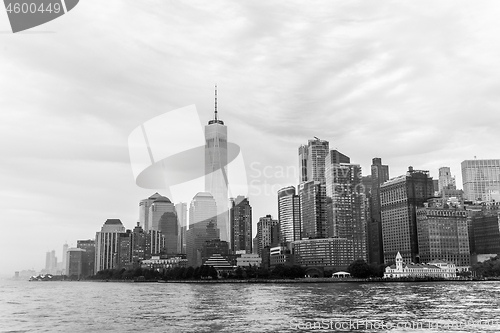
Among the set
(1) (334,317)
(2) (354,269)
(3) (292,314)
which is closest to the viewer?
(1) (334,317)

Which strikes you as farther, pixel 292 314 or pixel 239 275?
pixel 239 275

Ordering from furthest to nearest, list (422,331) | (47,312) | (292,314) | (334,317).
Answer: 1. (47,312)
2. (292,314)
3. (334,317)
4. (422,331)

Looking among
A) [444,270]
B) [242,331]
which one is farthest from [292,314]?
[444,270]

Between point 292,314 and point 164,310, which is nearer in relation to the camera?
point 292,314

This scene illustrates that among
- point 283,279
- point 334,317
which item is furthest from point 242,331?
point 283,279

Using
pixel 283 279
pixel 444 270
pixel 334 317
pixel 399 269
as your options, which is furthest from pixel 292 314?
pixel 444 270

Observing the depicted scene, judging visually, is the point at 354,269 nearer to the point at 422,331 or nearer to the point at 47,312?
the point at 47,312

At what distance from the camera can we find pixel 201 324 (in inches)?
1623

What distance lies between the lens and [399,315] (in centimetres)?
4659

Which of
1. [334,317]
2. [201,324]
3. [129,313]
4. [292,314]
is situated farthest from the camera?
[129,313]

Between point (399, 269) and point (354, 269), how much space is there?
19.3m

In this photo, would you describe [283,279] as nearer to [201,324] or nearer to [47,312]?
[47,312]

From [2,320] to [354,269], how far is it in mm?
134691

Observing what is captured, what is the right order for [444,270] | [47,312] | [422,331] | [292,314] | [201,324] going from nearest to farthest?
[422,331] → [201,324] → [292,314] → [47,312] → [444,270]
